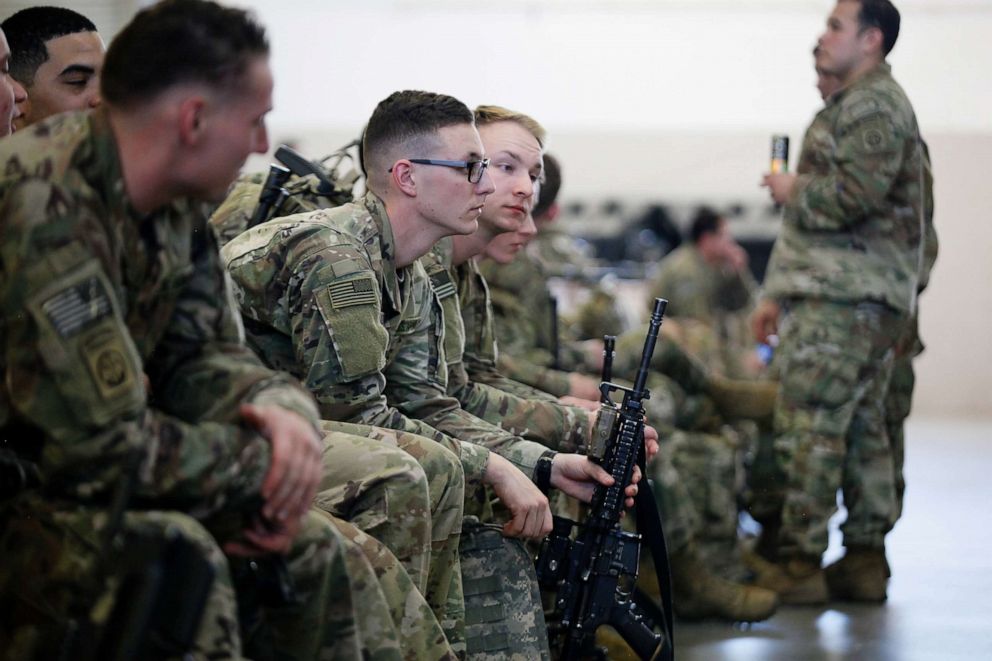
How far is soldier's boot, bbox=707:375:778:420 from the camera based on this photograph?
16.9 ft

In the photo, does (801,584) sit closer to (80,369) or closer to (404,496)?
(404,496)

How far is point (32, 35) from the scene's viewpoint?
10.9ft

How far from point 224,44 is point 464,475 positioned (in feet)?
3.77

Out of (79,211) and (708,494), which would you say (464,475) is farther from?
(708,494)

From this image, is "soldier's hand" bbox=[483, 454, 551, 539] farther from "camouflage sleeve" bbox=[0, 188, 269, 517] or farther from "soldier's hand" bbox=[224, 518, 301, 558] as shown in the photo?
"camouflage sleeve" bbox=[0, 188, 269, 517]

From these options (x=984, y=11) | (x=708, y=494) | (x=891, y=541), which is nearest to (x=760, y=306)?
(x=708, y=494)

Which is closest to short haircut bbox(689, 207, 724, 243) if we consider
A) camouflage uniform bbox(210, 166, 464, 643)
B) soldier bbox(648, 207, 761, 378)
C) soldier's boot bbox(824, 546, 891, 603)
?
soldier bbox(648, 207, 761, 378)

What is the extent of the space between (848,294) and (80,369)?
3258mm

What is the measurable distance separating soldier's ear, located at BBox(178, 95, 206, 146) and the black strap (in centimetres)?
158

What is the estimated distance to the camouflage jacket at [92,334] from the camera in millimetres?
1825

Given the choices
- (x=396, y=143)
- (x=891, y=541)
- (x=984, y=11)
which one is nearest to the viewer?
(x=396, y=143)

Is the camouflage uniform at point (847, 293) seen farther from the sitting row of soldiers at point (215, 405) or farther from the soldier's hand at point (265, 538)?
the soldier's hand at point (265, 538)

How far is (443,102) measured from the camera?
10.2 ft

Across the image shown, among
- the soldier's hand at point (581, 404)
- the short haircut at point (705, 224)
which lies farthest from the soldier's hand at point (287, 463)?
the short haircut at point (705, 224)
